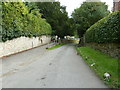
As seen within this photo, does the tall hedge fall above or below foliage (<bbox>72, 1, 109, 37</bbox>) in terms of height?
below

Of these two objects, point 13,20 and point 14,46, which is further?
point 14,46

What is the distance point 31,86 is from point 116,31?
23.6ft

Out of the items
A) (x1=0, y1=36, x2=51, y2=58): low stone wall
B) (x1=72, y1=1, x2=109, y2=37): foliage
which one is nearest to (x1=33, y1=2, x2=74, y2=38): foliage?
(x1=72, y1=1, x2=109, y2=37): foliage

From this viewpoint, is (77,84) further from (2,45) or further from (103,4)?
(103,4)

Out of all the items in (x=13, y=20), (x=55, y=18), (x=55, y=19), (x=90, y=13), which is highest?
(x=55, y=18)

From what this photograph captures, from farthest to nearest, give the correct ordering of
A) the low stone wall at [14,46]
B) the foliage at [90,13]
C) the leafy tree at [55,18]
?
the leafy tree at [55,18] < the foliage at [90,13] < the low stone wall at [14,46]

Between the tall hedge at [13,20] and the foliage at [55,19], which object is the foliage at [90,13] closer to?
the foliage at [55,19]

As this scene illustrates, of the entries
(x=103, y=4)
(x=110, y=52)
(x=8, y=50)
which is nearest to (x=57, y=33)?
(x=103, y=4)

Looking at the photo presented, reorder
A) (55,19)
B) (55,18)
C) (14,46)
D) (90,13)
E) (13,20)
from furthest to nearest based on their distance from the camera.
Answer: (55,19), (55,18), (90,13), (14,46), (13,20)

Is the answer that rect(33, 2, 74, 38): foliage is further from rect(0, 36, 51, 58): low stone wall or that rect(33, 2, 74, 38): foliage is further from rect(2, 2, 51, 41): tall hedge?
rect(2, 2, 51, 41): tall hedge

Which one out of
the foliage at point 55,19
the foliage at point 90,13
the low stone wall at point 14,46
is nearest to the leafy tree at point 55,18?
the foliage at point 55,19

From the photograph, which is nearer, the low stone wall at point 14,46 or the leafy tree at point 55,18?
the low stone wall at point 14,46

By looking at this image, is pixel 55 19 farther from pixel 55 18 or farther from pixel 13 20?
pixel 13 20

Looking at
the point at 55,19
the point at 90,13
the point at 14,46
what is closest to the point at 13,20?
the point at 14,46
